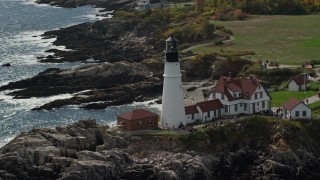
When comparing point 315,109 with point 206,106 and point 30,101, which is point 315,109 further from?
point 30,101

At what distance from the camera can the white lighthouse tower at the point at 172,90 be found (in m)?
58.4

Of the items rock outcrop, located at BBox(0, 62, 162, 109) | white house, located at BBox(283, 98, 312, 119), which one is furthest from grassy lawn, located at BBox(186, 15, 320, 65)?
white house, located at BBox(283, 98, 312, 119)

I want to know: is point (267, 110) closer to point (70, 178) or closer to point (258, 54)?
point (70, 178)

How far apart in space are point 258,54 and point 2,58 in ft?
147

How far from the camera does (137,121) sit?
5906 centimetres

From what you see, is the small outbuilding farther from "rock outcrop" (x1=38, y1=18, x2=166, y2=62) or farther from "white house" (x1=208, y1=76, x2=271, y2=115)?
"rock outcrop" (x1=38, y1=18, x2=166, y2=62)

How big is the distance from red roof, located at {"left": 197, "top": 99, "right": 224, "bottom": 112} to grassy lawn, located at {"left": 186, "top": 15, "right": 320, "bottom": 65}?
28938 mm

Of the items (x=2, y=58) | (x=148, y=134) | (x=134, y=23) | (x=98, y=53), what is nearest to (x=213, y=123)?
(x=148, y=134)

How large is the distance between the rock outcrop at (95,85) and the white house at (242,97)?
20.7 m

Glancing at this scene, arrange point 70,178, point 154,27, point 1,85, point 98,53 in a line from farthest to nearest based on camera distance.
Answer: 1. point 154,27
2. point 98,53
3. point 1,85
4. point 70,178

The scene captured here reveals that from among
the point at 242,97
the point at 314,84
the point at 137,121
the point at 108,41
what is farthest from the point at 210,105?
the point at 108,41

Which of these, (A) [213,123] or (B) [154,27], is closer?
(A) [213,123]

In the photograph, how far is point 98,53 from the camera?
373 feet

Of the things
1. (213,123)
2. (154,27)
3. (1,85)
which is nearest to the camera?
(213,123)
